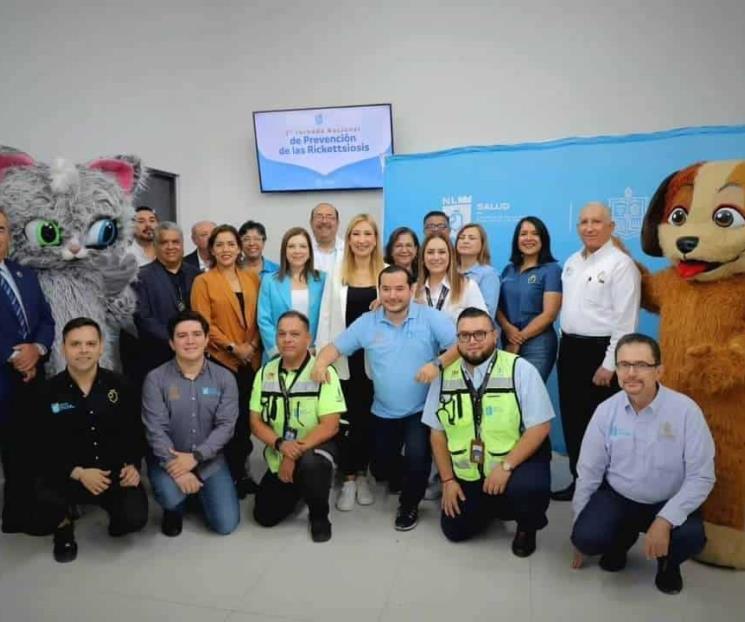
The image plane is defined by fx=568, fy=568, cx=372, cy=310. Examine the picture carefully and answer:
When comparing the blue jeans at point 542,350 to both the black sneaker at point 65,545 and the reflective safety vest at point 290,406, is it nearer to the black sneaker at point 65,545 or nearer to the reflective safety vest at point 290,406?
the reflective safety vest at point 290,406

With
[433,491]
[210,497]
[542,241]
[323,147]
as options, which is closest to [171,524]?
[210,497]

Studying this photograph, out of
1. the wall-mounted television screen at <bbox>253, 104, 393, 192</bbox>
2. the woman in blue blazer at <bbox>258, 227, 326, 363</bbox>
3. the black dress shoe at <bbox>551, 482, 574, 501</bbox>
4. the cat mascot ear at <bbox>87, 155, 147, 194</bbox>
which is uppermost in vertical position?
the wall-mounted television screen at <bbox>253, 104, 393, 192</bbox>

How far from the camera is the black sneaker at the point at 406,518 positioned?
238cm

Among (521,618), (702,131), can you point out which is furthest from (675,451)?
(702,131)

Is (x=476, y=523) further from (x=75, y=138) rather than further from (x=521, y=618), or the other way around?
(x=75, y=138)

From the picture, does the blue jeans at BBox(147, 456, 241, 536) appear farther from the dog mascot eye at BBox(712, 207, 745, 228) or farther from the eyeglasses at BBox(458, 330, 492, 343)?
the dog mascot eye at BBox(712, 207, 745, 228)

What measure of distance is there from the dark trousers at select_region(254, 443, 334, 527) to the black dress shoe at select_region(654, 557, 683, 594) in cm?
124

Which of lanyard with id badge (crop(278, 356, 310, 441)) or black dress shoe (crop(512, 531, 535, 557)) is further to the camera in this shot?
lanyard with id badge (crop(278, 356, 310, 441))

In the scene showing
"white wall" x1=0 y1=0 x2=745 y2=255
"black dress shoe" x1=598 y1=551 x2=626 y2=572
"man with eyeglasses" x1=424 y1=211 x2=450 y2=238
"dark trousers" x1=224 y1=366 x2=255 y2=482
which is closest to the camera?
"black dress shoe" x1=598 y1=551 x2=626 y2=572

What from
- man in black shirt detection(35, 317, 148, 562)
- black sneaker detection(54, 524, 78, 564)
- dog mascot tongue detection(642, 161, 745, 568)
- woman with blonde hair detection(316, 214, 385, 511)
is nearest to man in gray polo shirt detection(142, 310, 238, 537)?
man in black shirt detection(35, 317, 148, 562)

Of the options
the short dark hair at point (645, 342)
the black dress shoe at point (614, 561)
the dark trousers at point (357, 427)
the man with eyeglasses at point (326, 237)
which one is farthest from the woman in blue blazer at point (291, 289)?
the black dress shoe at point (614, 561)

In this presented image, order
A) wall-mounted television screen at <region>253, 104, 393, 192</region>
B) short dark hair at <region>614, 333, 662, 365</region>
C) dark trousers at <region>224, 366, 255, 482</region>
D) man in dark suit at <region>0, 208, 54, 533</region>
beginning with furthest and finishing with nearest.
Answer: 1. wall-mounted television screen at <region>253, 104, 393, 192</region>
2. dark trousers at <region>224, 366, 255, 482</region>
3. man in dark suit at <region>0, 208, 54, 533</region>
4. short dark hair at <region>614, 333, 662, 365</region>

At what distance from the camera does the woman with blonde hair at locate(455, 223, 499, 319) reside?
286cm

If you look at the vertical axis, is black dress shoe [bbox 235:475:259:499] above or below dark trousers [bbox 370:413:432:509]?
below
